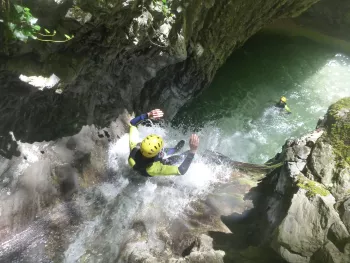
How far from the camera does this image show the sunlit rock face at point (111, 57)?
15.9ft

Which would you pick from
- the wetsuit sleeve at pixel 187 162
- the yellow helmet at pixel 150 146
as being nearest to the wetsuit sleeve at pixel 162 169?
the wetsuit sleeve at pixel 187 162

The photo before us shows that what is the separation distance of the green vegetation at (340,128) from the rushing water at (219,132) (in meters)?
2.98

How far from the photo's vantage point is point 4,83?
4762 mm

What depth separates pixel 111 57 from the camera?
6.36m

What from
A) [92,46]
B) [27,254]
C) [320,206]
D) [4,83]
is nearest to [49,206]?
[27,254]

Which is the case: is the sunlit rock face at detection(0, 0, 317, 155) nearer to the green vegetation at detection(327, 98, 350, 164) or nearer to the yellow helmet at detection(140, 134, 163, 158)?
the yellow helmet at detection(140, 134, 163, 158)

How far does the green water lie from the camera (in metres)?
10.2

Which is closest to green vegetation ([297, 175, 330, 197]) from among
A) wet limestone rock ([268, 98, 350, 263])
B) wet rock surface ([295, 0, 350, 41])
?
wet limestone rock ([268, 98, 350, 263])

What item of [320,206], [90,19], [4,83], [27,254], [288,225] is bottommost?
[27,254]

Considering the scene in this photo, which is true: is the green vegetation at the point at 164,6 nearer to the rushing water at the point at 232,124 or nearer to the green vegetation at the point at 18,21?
the green vegetation at the point at 18,21

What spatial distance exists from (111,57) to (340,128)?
4757 mm

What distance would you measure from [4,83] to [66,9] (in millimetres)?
1565

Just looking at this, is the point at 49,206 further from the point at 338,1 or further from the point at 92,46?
the point at 338,1

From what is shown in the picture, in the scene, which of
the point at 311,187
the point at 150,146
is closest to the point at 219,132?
the point at 150,146
